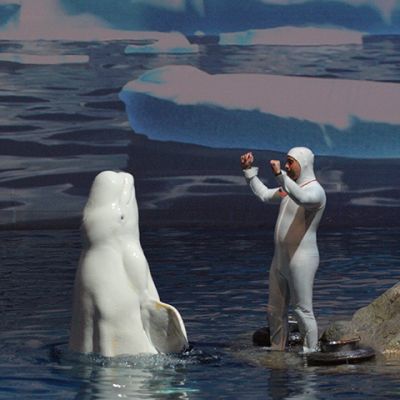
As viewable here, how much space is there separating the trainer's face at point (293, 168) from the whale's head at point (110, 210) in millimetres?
1135

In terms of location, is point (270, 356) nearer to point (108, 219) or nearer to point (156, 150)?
point (108, 219)

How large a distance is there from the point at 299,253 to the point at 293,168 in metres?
0.61

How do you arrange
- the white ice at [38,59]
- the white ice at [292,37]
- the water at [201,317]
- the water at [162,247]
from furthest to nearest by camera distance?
the white ice at [292,37] → the white ice at [38,59] → the water at [162,247] → the water at [201,317]

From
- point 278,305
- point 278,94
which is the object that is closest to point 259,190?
point 278,305

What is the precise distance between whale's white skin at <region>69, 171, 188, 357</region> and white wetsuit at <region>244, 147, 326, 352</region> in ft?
2.79

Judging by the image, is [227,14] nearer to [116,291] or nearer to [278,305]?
[278,305]

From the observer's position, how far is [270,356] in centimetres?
962

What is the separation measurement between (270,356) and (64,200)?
12.3m

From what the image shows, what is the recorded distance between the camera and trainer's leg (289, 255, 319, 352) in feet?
30.9

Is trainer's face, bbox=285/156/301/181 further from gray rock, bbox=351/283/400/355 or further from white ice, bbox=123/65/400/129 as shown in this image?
white ice, bbox=123/65/400/129

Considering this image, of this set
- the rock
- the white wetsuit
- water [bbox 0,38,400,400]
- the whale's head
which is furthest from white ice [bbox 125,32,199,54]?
the whale's head

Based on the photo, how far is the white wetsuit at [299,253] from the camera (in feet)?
30.9

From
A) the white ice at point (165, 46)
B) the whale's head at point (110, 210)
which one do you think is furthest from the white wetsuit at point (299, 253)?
the white ice at point (165, 46)

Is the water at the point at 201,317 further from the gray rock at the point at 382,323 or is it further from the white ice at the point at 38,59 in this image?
the white ice at the point at 38,59
